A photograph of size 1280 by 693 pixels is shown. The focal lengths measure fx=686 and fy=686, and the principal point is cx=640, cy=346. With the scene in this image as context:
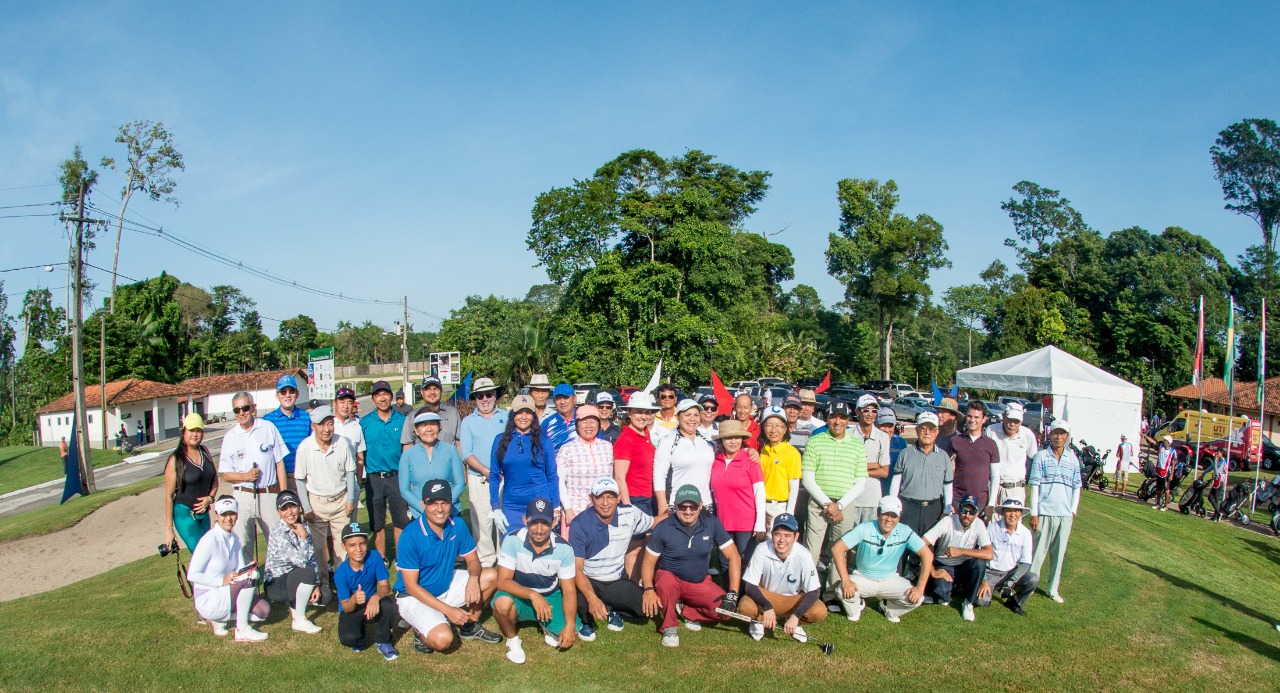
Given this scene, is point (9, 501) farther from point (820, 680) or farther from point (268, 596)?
point (820, 680)

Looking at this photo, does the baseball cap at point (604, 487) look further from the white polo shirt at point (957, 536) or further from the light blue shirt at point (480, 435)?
the white polo shirt at point (957, 536)

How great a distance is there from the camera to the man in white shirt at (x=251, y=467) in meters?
6.20

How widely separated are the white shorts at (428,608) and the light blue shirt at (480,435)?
136cm

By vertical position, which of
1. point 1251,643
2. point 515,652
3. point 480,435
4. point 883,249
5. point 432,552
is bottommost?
point 1251,643

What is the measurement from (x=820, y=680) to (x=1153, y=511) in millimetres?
12785

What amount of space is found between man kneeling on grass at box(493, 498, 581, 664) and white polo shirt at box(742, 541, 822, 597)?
151 centimetres

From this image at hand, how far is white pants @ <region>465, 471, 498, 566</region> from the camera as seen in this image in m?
6.82

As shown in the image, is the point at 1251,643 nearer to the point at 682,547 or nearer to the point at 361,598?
the point at 682,547

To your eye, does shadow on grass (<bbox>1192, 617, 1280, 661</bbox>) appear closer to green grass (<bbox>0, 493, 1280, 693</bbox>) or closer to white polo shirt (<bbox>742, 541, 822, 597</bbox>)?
green grass (<bbox>0, 493, 1280, 693</bbox>)

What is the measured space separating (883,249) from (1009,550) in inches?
1428

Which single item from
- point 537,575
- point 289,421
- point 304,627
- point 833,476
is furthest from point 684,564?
point 289,421

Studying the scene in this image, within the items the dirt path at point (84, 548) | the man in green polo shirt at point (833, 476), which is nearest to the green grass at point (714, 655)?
the man in green polo shirt at point (833, 476)

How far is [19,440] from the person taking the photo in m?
38.7

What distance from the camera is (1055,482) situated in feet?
22.9
